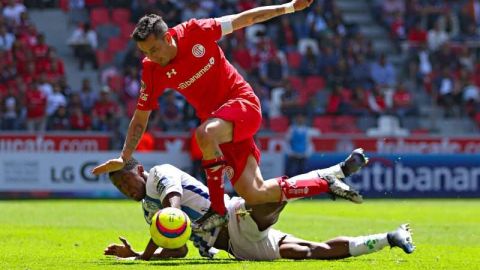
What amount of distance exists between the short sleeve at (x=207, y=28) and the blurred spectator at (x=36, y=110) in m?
16.4

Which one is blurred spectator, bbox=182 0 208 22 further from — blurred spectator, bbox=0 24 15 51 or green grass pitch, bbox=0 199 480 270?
green grass pitch, bbox=0 199 480 270

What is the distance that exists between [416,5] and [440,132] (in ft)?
18.4

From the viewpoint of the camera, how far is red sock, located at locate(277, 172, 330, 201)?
11070mm

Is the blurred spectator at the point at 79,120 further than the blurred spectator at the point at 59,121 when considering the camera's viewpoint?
Yes

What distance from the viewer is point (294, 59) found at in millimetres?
32844

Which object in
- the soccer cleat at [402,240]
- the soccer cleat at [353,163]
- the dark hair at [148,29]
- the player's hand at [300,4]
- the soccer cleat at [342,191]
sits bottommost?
the soccer cleat at [402,240]

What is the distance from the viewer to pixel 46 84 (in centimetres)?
2894

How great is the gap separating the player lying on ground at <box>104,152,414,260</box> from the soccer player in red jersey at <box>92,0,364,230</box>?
18 centimetres

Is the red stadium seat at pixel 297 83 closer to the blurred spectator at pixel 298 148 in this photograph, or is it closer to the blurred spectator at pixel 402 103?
the blurred spectator at pixel 402 103

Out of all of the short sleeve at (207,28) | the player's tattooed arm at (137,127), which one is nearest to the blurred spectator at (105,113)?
the player's tattooed arm at (137,127)

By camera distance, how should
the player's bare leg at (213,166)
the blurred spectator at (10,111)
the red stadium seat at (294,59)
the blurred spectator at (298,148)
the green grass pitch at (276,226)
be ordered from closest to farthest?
1. the green grass pitch at (276,226)
2. the player's bare leg at (213,166)
3. the blurred spectator at (10,111)
4. the blurred spectator at (298,148)
5. the red stadium seat at (294,59)

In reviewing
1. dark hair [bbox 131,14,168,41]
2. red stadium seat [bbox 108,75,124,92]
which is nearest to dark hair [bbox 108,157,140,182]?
dark hair [bbox 131,14,168,41]

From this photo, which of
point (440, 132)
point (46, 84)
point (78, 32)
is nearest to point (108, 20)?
point (78, 32)

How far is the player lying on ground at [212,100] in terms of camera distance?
1088cm
